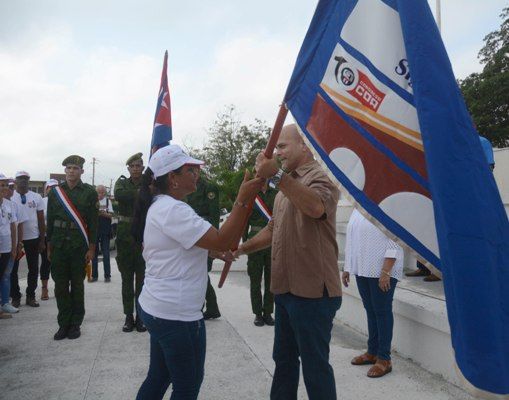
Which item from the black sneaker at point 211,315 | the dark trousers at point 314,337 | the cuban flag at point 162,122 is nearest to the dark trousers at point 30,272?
the black sneaker at point 211,315

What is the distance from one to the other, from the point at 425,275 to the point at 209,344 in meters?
4.16

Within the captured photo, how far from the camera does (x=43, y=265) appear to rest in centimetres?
771

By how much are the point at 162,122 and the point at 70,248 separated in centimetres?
183

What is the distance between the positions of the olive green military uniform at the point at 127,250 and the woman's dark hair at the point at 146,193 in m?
2.96

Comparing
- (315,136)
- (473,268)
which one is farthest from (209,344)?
(473,268)

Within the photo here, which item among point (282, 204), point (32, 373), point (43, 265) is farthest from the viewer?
point (43, 265)

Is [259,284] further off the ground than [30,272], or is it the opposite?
[259,284]

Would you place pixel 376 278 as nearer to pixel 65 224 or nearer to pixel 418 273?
pixel 65 224

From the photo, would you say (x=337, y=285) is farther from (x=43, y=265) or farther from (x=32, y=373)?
(x=43, y=265)

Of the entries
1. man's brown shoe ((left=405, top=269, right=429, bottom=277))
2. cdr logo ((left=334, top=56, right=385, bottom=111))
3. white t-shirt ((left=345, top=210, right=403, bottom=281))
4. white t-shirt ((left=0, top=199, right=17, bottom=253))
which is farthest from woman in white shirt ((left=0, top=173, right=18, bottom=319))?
man's brown shoe ((left=405, top=269, right=429, bottom=277))

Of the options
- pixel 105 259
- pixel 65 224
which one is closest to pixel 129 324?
pixel 65 224

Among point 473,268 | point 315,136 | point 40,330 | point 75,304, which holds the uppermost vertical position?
point 315,136

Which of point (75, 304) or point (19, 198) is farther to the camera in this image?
point (19, 198)

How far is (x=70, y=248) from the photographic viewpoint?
5.21 metres
